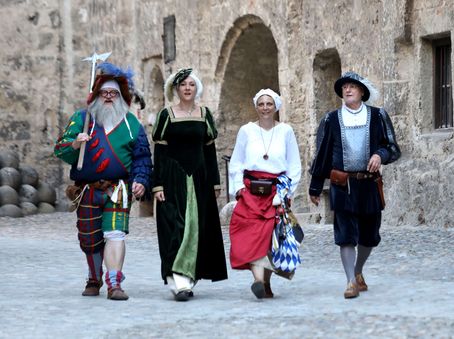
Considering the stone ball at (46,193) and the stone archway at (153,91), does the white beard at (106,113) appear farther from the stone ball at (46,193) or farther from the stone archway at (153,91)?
the stone ball at (46,193)

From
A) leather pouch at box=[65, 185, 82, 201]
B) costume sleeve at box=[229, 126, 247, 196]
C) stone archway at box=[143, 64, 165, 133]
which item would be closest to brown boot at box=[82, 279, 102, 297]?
leather pouch at box=[65, 185, 82, 201]

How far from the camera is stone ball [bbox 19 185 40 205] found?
22.7m

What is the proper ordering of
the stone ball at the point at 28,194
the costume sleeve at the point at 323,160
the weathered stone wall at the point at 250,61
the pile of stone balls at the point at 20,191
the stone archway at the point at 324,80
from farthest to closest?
the stone ball at the point at 28,194, the pile of stone balls at the point at 20,191, the stone archway at the point at 324,80, the weathered stone wall at the point at 250,61, the costume sleeve at the point at 323,160

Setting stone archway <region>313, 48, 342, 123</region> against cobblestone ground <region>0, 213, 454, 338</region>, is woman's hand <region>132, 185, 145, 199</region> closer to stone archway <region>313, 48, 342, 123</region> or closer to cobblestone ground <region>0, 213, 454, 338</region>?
cobblestone ground <region>0, 213, 454, 338</region>

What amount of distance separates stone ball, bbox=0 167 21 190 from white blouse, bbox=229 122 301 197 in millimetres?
14283

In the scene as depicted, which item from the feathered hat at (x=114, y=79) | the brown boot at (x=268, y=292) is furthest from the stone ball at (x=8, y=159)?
the brown boot at (x=268, y=292)

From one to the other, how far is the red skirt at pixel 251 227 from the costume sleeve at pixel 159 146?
22.4 inches

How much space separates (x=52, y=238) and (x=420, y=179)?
4840 millimetres

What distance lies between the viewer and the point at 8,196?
21875 mm

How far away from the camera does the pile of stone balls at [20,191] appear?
2178 centimetres

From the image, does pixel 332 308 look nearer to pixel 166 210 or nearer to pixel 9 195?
pixel 166 210

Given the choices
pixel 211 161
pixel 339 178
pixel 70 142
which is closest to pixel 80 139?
pixel 70 142

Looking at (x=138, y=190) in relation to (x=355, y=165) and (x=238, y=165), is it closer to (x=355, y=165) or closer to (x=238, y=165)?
(x=238, y=165)

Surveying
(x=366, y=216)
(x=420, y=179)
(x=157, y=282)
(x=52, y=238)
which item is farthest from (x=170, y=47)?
(x=366, y=216)
